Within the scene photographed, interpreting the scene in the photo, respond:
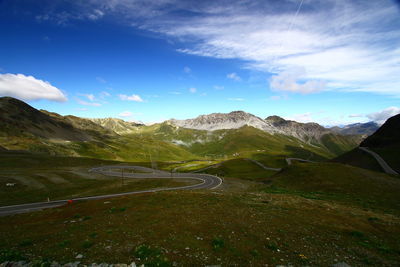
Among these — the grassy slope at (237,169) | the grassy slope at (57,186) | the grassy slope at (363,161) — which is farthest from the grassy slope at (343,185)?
the grassy slope at (237,169)

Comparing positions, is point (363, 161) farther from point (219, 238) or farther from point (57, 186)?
point (57, 186)

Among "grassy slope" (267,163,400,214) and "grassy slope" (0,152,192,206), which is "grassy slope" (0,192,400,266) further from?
"grassy slope" (0,152,192,206)

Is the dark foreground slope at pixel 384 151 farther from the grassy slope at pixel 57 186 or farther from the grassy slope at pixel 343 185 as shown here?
the grassy slope at pixel 57 186

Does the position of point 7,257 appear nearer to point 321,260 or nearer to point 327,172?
point 321,260

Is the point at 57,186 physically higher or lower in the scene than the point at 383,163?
lower

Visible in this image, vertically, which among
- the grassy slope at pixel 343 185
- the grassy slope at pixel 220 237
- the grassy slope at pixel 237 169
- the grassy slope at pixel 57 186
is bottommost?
the grassy slope at pixel 237 169

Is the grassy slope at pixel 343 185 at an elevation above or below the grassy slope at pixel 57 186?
above

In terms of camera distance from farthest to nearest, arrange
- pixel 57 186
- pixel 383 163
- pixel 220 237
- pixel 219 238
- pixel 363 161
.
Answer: pixel 363 161, pixel 383 163, pixel 57 186, pixel 220 237, pixel 219 238

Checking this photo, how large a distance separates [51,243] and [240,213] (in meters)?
18.8

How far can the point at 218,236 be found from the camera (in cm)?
1634

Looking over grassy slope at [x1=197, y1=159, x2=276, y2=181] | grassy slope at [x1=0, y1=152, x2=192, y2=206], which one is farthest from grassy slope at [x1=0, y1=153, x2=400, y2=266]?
grassy slope at [x1=197, y1=159, x2=276, y2=181]

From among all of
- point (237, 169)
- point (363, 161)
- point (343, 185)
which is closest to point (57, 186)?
point (343, 185)

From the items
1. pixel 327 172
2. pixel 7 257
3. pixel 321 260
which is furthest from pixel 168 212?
pixel 327 172

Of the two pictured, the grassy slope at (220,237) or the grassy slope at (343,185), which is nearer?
the grassy slope at (220,237)
